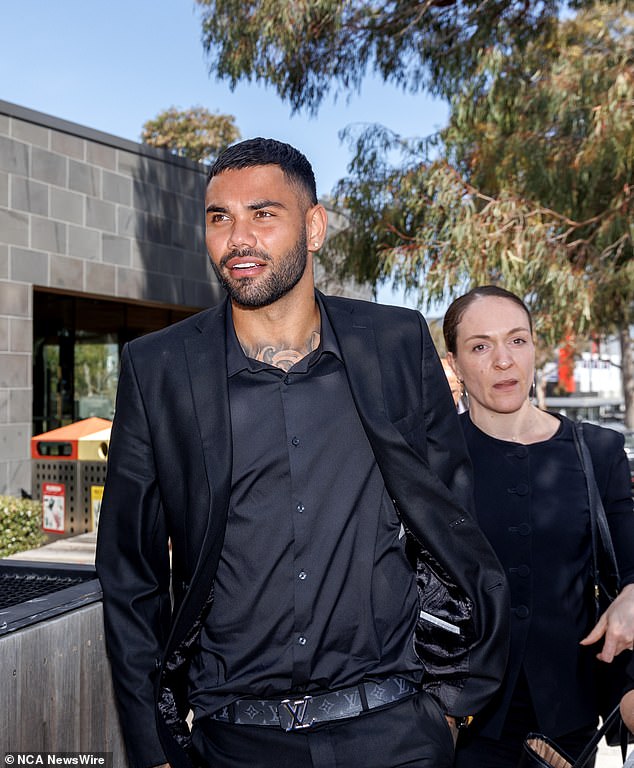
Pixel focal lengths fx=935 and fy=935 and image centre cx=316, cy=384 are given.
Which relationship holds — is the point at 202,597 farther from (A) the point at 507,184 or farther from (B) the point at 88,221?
(A) the point at 507,184

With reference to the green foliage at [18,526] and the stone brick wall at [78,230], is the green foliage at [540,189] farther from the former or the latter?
the green foliage at [18,526]

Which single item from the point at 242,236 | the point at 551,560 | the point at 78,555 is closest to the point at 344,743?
the point at 551,560

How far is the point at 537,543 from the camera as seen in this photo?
274 centimetres

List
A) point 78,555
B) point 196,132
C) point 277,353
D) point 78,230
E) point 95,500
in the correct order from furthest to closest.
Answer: point 196,132
point 78,230
point 95,500
point 78,555
point 277,353

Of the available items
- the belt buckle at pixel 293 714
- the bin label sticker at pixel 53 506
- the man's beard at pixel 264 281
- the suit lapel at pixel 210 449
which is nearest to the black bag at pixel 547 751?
the belt buckle at pixel 293 714

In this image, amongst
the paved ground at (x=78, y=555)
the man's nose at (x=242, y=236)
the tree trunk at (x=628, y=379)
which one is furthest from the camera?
the tree trunk at (x=628, y=379)

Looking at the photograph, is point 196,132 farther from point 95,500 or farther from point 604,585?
point 604,585

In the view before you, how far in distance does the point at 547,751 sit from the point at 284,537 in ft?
3.12

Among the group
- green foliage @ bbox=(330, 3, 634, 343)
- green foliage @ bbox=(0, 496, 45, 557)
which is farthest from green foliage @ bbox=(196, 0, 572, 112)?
green foliage @ bbox=(0, 496, 45, 557)

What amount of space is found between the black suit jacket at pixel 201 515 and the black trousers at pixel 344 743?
0.36 feet

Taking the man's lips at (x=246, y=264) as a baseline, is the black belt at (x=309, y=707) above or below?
below

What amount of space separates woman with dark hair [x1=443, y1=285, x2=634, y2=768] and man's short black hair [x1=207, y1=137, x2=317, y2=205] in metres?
0.81

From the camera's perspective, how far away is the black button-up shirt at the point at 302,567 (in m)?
2.20

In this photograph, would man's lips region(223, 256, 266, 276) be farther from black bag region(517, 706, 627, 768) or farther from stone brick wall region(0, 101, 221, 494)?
stone brick wall region(0, 101, 221, 494)
